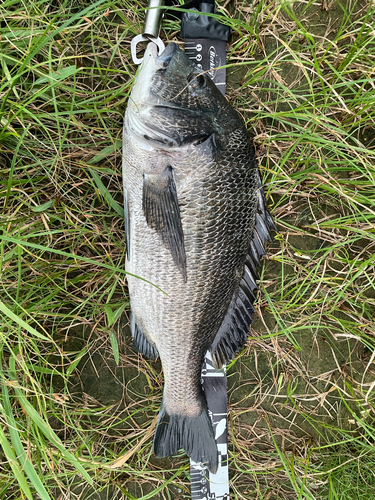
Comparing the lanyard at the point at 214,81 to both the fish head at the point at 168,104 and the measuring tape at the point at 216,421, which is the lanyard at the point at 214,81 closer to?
the measuring tape at the point at 216,421

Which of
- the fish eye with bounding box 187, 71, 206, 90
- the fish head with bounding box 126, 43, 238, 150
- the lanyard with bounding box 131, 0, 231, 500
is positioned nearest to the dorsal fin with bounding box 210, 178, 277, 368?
the lanyard with bounding box 131, 0, 231, 500

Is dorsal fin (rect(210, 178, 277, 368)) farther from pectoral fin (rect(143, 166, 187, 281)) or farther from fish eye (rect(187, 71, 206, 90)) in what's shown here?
fish eye (rect(187, 71, 206, 90))

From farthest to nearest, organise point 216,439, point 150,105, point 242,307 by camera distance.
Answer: point 216,439
point 242,307
point 150,105

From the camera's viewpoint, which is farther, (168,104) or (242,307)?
(242,307)

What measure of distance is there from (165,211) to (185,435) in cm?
124

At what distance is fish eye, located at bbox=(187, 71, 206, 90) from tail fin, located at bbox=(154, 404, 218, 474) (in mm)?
1657

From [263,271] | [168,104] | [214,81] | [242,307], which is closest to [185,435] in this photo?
[242,307]

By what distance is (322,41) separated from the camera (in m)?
1.90

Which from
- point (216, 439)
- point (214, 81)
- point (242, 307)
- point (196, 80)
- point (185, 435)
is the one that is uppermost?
point (196, 80)

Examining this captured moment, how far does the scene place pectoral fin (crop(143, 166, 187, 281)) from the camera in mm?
1472

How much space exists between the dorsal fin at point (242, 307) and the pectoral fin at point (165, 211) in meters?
0.42

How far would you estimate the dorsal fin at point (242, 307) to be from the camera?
1741 mm

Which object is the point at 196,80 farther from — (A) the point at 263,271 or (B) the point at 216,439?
(B) the point at 216,439

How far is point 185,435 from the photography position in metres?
1.80
